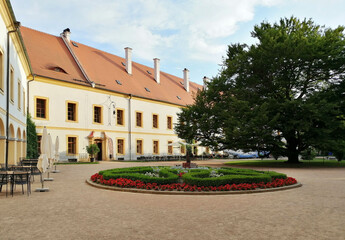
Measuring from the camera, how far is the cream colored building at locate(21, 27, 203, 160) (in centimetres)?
3259

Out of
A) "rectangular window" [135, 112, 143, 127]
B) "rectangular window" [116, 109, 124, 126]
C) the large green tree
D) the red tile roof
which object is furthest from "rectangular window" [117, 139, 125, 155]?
the large green tree

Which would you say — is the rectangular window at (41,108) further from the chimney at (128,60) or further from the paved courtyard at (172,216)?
the paved courtyard at (172,216)

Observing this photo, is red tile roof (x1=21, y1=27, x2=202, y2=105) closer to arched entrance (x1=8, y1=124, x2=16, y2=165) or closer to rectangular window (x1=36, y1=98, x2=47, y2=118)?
rectangular window (x1=36, y1=98, x2=47, y2=118)

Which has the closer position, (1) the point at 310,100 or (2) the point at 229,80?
(1) the point at 310,100

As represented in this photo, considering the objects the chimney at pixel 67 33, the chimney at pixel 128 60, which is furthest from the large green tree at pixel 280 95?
the chimney at pixel 67 33

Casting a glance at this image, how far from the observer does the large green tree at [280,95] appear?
25.0 meters

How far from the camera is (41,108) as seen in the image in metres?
32.1

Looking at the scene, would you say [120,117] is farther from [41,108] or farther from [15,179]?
[15,179]

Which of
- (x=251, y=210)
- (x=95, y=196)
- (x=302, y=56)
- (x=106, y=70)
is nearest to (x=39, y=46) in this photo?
(x=106, y=70)

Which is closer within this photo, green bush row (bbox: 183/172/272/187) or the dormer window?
green bush row (bbox: 183/172/272/187)

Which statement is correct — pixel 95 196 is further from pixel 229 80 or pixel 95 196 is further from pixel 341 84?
pixel 341 84

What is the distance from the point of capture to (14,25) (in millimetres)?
19234

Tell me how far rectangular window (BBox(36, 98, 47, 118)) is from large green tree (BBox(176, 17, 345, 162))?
1446 centimetres

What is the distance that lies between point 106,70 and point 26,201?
3216 centimetres
